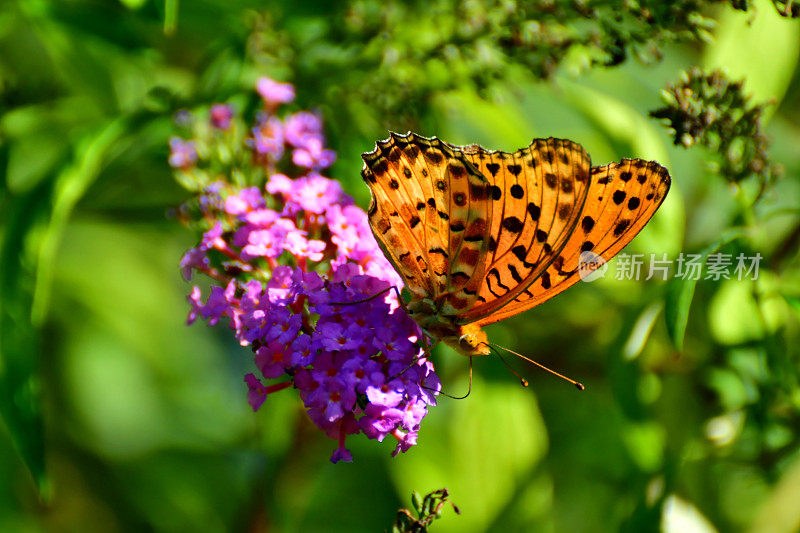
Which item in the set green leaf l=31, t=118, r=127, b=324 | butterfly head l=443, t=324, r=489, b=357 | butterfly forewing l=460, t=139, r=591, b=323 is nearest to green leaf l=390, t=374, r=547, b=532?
butterfly head l=443, t=324, r=489, b=357

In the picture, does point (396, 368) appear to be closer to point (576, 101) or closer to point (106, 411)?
point (576, 101)

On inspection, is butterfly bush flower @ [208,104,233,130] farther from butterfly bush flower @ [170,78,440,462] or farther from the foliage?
the foliage

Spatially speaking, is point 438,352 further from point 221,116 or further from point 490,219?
point 221,116

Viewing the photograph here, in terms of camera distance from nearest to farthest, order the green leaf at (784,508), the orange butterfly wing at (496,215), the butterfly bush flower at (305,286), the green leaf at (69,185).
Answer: the butterfly bush flower at (305,286) → the orange butterfly wing at (496,215) → the green leaf at (69,185) → the green leaf at (784,508)

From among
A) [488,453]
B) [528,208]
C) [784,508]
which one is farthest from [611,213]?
[784,508]

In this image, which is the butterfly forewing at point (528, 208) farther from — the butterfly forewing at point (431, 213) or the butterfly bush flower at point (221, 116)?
the butterfly bush flower at point (221, 116)

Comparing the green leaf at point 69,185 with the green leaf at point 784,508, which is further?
the green leaf at point 784,508

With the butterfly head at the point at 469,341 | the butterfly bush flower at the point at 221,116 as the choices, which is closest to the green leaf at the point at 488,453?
the butterfly head at the point at 469,341
